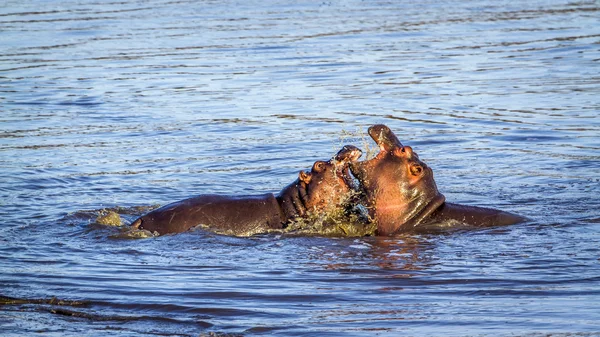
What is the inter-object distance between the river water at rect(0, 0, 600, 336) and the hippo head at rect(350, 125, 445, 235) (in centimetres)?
23

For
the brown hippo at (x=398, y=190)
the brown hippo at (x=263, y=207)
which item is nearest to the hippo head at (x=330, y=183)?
the brown hippo at (x=263, y=207)

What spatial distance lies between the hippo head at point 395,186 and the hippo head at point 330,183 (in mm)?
192

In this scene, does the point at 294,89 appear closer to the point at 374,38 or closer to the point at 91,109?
the point at 91,109

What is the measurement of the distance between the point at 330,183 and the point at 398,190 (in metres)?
0.66

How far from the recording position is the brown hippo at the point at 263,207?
906 centimetres

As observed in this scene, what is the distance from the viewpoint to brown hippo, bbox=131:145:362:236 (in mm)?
9062

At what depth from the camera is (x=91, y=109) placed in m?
15.6

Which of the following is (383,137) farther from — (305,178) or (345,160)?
(305,178)

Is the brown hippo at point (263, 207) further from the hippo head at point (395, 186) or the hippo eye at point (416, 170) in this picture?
the hippo eye at point (416, 170)

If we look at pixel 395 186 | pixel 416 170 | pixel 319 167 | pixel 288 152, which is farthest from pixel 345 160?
pixel 288 152

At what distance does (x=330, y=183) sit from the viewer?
9391mm

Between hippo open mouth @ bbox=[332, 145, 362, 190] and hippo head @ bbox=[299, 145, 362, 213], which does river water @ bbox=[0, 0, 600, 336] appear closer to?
hippo head @ bbox=[299, 145, 362, 213]

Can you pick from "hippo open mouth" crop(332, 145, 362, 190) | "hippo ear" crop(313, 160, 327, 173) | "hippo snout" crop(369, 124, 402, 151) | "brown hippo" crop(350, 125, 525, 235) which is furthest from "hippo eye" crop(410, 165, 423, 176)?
"hippo ear" crop(313, 160, 327, 173)

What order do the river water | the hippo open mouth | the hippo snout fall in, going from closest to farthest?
1. the river water
2. the hippo snout
3. the hippo open mouth
